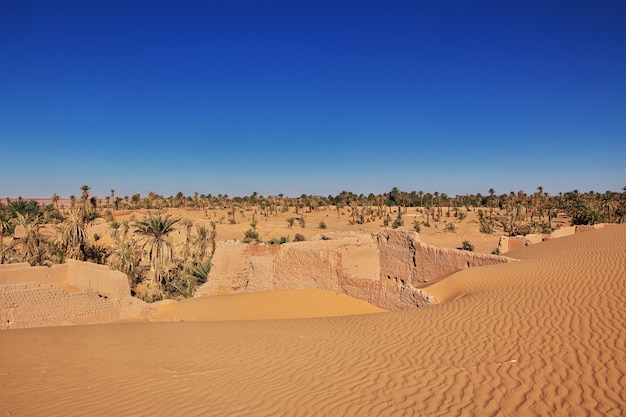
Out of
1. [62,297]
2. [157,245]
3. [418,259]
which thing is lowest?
[62,297]

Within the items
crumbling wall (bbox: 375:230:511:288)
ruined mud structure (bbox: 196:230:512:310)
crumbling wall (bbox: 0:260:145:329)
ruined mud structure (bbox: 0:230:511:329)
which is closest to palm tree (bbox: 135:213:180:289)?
ruined mud structure (bbox: 196:230:512:310)

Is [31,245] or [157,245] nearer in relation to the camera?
[157,245]

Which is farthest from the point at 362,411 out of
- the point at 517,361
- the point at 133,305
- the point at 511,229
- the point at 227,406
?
the point at 511,229

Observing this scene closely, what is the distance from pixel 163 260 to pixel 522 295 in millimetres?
15245

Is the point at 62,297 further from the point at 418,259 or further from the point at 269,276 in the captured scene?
the point at 418,259

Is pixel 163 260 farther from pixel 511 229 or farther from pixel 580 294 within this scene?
pixel 511 229

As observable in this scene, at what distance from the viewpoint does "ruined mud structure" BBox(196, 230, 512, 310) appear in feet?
39.7

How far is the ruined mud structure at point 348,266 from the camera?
12.1m

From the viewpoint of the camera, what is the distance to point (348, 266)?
14.2 metres

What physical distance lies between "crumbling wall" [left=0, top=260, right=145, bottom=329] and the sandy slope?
173cm

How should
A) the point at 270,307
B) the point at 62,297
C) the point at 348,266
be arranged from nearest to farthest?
the point at 62,297 < the point at 270,307 < the point at 348,266

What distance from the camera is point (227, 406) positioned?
17.5 feet

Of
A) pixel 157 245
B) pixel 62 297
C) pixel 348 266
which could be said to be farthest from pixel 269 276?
pixel 157 245

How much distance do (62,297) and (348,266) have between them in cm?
913
